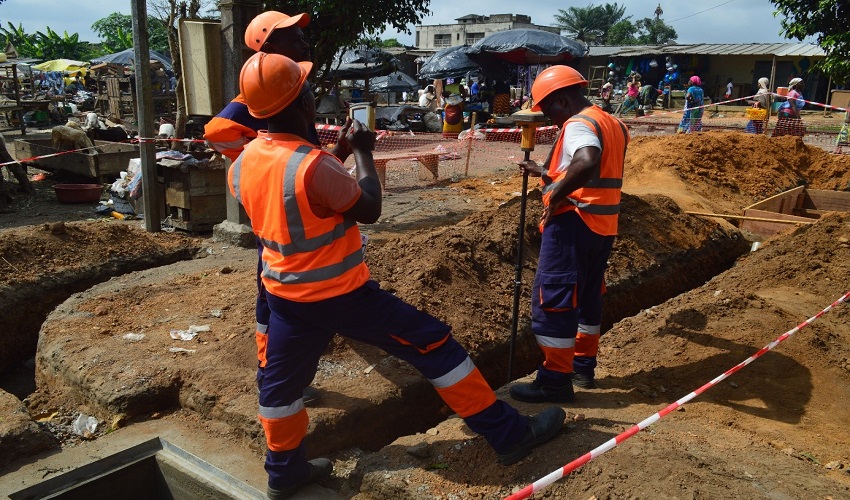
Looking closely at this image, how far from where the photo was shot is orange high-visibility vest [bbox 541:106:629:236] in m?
3.84

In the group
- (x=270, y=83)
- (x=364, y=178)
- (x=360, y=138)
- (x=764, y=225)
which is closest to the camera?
(x=270, y=83)

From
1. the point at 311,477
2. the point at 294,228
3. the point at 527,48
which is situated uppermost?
the point at 527,48

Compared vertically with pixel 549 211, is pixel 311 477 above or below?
below

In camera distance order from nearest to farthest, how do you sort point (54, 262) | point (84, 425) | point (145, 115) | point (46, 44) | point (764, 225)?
point (84, 425) → point (54, 262) → point (145, 115) → point (764, 225) → point (46, 44)

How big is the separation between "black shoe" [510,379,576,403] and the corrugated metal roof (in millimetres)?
30008

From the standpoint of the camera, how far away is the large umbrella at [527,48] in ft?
74.3

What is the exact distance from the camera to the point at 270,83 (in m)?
2.80

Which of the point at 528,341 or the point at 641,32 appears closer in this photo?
the point at 528,341

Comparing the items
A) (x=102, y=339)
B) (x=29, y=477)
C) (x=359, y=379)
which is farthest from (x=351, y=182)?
(x=102, y=339)

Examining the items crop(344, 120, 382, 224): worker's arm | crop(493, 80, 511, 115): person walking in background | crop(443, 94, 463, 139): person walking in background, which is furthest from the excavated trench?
crop(493, 80, 511, 115): person walking in background

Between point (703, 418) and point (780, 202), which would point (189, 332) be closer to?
point (703, 418)

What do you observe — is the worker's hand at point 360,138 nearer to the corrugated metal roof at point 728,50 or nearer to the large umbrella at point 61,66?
the corrugated metal roof at point 728,50

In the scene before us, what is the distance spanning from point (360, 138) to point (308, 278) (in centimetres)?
69

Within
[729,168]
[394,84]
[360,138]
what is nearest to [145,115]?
[360,138]
